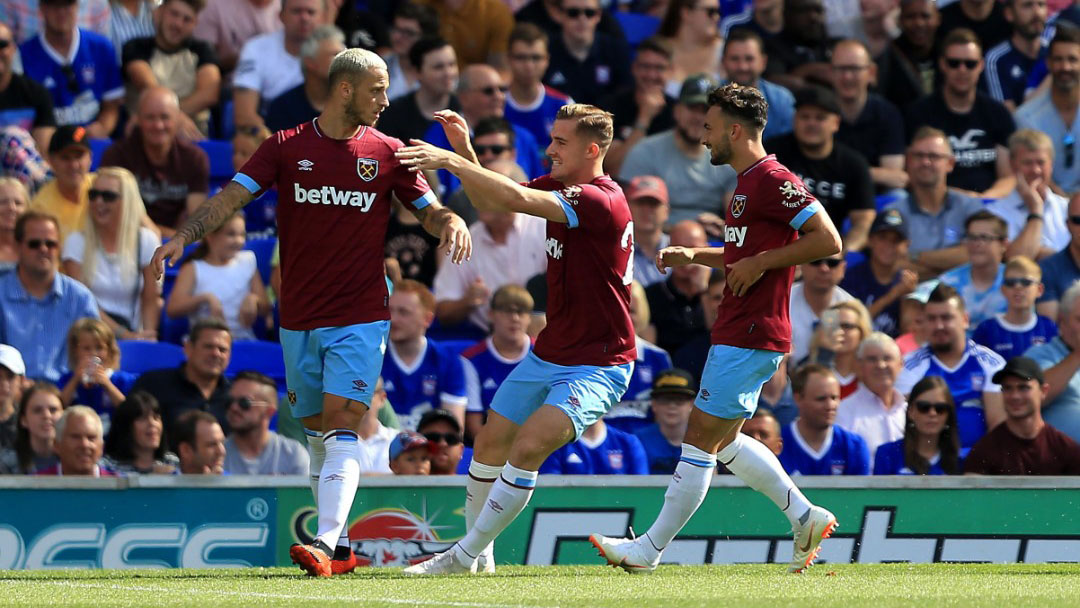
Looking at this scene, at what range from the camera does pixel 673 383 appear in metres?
10.7

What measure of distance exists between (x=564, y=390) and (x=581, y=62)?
25.6ft

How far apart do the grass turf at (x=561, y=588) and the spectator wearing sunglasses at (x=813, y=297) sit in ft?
12.2

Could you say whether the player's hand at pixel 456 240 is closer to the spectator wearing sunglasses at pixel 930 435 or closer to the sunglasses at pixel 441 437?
the sunglasses at pixel 441 437

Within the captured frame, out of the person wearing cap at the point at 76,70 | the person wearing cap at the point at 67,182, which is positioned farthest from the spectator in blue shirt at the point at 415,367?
the person wearing cap at the point at 76,70

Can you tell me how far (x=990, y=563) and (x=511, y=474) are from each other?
3.12 meters

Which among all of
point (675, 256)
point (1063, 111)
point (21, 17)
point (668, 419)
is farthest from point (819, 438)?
point (21, 17)

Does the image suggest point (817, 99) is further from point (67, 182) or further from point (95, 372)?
point (95, 372)

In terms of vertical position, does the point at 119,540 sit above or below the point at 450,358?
below

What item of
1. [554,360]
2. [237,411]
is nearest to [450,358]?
[237,411]

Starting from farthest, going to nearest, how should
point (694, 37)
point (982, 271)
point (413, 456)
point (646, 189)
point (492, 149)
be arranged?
1. point (694, 37)
2. point (982, 271)
3. point (492, 149)
4. point (646, 189)
5. point (413, 456)

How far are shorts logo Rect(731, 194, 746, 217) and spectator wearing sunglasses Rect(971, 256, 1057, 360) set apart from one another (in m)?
4.92

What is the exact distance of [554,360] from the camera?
7.68 m

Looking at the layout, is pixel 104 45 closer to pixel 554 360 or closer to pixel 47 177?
pixel 47 177

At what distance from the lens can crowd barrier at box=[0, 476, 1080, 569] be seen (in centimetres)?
894
